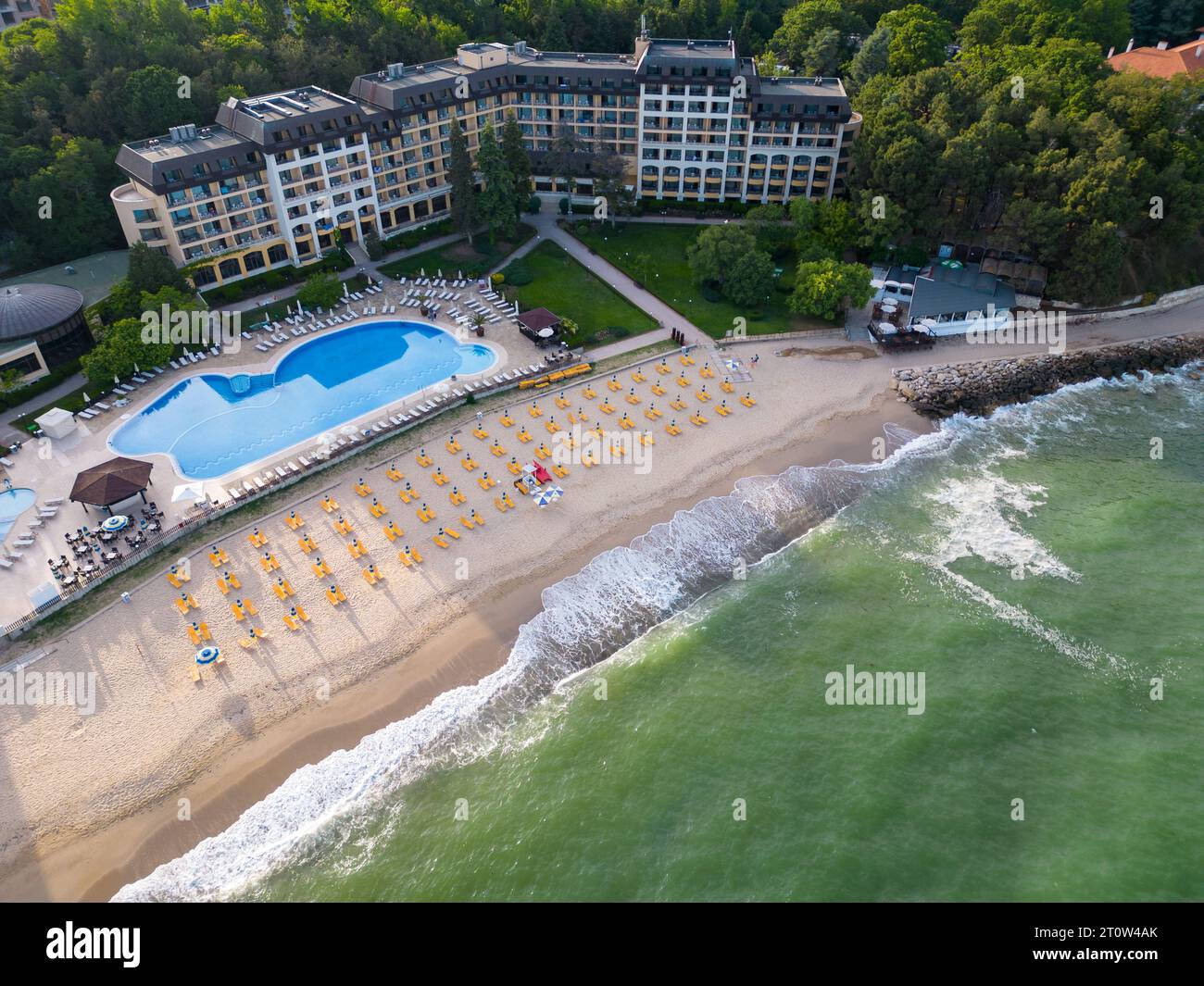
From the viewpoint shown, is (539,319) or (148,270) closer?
(148,270)

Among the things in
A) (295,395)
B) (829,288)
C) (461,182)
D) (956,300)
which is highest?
(461,182)

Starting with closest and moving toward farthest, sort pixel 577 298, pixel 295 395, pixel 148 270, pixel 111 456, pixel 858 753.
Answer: pixel 858 753
pixel 111 456
pixel 295 395
pixel 148 270
pixel 577 298

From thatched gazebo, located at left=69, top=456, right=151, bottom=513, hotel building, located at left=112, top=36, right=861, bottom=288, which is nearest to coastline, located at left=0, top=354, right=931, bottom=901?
thatched gazebo, located at left=69, top=456, right=151, bottom=513

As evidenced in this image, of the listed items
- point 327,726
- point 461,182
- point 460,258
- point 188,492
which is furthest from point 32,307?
point 327,726

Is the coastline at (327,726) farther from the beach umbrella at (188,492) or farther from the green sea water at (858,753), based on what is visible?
the beach umbrella at (188,492)

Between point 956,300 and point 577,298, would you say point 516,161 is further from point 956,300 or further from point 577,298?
point 956,300

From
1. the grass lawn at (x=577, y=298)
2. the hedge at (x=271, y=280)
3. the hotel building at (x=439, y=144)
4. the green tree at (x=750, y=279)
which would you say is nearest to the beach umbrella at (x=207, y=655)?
the grass lawn at (x=577, y=298)
